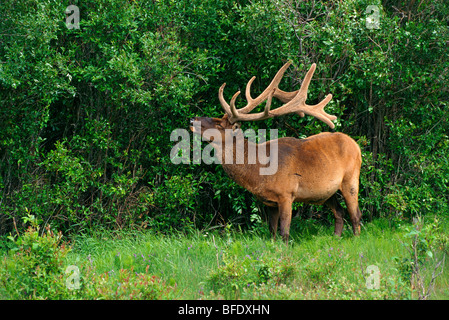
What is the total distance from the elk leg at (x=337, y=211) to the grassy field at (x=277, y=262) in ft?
0.44

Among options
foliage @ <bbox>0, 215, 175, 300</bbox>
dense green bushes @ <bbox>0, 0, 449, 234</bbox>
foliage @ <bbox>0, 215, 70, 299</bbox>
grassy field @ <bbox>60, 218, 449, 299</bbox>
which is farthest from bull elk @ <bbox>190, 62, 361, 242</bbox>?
foliage @ <bbox>0, 215, 70, 299</bbox>

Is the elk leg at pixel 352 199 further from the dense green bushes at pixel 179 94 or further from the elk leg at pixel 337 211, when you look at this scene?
the dense green bushes at pixel 179 94

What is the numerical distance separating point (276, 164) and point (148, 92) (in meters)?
1.90

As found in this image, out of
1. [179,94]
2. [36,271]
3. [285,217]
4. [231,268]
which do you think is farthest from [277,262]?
[179,94]

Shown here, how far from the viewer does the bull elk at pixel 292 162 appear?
7.50 m

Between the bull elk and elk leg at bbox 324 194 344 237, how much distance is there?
0.18 meters

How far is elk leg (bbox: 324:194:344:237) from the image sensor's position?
812 cm

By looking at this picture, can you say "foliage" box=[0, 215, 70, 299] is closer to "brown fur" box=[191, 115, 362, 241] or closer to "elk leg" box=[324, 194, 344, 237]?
"brown fur" box=[191, 115, 362, 241]

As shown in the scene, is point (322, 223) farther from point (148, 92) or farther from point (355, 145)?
point (148, 92)

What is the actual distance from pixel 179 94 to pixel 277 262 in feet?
9.33

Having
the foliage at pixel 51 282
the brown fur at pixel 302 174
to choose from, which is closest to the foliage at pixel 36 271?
the foliage at pixel 51 282

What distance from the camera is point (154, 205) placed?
8633 millimetres

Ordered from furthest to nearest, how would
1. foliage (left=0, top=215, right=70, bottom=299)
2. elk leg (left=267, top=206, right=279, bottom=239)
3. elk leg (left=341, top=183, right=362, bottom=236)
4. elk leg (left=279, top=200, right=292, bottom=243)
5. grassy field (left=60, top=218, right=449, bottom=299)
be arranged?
elk leg (left=341, top=183, right=362, bottom=236), elk leg (left=267, top=206, right=279, bottom=239), elk leg (left=279, top=200, right=292, bottom=243), grassy field (left=60, top=218, right=449, bottom=299), foliage (left=0, top=215, right=70, bottom=299)

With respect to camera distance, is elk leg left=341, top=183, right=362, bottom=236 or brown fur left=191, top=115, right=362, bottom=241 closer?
brown fur left=191, top=115, right=362, bottom=241
